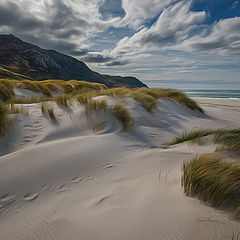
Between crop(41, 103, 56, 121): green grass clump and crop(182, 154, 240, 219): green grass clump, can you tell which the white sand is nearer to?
crop(182, 154, 240, 219): green grass clump

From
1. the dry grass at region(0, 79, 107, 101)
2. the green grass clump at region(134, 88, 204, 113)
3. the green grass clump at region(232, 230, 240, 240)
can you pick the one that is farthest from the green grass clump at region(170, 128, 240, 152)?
the dry grass at region(0, 79, 107, 101)

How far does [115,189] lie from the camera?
1396 millimetres

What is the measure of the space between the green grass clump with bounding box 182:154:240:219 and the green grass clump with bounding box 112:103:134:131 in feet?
6.58

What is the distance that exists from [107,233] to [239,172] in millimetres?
1148

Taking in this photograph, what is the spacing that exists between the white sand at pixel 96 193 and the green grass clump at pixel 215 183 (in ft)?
0.26

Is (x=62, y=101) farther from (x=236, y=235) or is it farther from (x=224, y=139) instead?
(x=236, y=235)

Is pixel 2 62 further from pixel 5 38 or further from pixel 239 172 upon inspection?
pixel 239 172

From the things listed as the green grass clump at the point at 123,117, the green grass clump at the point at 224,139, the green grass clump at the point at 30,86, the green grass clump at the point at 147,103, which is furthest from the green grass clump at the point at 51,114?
the green grass clump at the point at 30,86

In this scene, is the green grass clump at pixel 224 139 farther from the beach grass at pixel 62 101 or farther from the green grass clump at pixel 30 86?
the green grass clump at pixel 30 86

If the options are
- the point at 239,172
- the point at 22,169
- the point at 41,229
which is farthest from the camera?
the point at 22,169

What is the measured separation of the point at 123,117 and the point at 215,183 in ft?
8.27

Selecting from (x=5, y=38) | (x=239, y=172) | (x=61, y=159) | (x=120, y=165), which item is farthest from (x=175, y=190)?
(x=5, y=38)

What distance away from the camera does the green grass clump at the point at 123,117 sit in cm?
330

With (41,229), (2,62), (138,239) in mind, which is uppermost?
(2,62)
